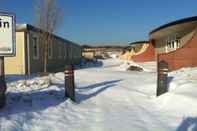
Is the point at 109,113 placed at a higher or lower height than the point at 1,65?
lower

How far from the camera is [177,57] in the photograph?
2536 centimetres

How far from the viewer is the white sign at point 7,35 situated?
30.6 ft

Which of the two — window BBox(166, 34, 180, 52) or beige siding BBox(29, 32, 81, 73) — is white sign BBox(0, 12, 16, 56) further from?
window BBox(166, 34, 180, 52)

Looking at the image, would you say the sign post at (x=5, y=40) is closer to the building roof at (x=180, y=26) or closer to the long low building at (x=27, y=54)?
the long low building at (x=27, y=54)

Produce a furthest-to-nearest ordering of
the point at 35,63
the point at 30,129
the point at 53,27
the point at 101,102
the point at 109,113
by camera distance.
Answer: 1. the point at 53,27
2. the point at 35,63
3. the point at 101,102
4. the point at 109,113
5. the point at 30,129

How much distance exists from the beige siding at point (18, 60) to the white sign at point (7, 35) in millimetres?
13102

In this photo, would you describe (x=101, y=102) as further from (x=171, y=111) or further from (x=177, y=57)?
(x=177, y=57)

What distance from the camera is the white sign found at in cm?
932

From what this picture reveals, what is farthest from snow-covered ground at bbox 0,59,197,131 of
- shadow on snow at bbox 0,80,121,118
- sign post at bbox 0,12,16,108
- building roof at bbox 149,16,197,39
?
building roof at bbox 149,16,197,39

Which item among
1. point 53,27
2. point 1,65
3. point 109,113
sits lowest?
point 109,113

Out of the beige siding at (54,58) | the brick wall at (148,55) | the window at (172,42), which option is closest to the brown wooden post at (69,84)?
the beige siding at (54,58)

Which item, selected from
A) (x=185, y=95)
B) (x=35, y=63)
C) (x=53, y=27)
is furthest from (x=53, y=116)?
(x=53, y=27)

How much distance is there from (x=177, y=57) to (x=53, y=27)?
9.05 m

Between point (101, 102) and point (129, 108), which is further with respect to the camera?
point (101, 102)
